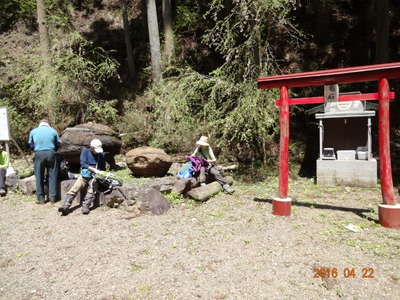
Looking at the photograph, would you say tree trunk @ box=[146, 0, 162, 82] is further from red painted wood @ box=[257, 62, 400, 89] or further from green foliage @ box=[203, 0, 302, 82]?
red painted wood @ box=[257, 62, 400, 89]

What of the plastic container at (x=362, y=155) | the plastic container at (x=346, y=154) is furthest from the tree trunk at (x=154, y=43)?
the plastic container at (x=362, y=155)

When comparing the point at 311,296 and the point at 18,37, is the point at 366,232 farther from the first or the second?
the point at 18,37

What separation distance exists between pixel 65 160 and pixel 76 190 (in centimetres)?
213

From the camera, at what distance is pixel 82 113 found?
1110 cm

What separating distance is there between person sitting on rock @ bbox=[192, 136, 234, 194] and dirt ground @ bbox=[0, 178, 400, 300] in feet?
2.40

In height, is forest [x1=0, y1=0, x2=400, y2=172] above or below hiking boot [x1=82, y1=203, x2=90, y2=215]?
above

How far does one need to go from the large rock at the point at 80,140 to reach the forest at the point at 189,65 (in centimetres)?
167

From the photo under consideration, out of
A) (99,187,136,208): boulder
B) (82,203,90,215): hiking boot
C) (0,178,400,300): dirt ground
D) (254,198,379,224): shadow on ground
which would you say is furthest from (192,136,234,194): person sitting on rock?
(82,203,90,215): hiking boot

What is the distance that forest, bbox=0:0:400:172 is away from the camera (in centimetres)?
780

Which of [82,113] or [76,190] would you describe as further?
[82,113]

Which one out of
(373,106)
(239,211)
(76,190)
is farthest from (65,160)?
(373,106)

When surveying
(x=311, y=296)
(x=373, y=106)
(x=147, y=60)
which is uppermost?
(x=147, y=60)

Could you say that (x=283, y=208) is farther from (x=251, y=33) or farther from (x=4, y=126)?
(x=4, y=126)
